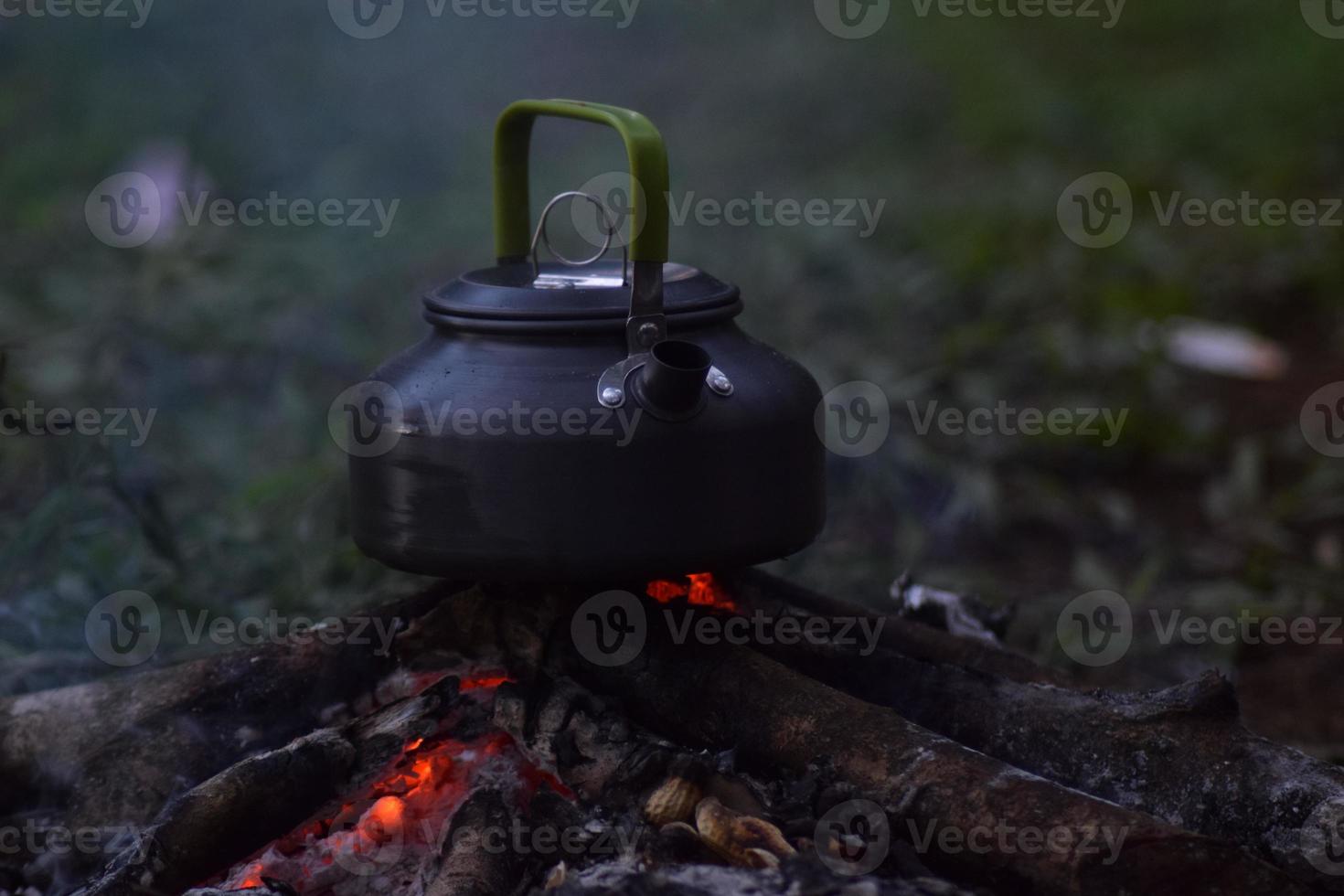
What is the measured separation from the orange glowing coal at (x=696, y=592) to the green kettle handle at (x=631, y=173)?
2.19ft

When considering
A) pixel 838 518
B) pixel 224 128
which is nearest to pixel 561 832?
pixel 838 518

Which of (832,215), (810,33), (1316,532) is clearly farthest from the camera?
(810,33)

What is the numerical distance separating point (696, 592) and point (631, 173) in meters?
0.86

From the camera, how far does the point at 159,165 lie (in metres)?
7.92

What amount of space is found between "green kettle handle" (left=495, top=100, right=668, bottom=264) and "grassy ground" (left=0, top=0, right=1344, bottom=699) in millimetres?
1558

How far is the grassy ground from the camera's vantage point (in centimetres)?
480

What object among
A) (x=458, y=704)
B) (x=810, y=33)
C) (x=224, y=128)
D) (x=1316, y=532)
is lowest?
(x=1316, y=532)

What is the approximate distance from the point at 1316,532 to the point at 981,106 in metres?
6.11

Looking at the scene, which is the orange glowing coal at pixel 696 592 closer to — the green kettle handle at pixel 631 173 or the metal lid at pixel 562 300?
the metal lid at pixel 562 300

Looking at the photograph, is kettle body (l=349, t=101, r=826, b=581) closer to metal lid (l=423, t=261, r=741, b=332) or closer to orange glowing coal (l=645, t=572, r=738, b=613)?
metal lid (l=423, t=261, r=741, b=332)

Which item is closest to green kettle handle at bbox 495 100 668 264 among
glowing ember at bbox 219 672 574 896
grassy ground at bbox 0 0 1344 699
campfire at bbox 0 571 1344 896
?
campfire at bbox 0 571 1344 896

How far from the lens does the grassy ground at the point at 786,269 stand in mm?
4797

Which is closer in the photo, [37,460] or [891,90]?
[37,460]

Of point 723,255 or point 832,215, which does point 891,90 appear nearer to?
point 832,215
